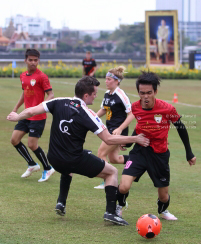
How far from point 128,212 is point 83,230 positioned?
117 centimetres

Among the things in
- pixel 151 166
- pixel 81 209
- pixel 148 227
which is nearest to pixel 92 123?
pixel 151 166

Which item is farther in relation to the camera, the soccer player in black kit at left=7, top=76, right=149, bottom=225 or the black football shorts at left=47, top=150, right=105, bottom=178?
the black football shorts at left=47, top=150, right=105, bottom=178

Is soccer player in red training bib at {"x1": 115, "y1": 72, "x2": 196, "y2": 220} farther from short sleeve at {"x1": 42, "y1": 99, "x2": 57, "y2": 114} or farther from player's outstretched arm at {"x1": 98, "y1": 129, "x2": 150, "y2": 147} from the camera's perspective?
short sleeve at {"x1": 42, "y1": 99, "x2": 57, "y2": 114}

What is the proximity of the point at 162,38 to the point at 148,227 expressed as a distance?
37980 mm

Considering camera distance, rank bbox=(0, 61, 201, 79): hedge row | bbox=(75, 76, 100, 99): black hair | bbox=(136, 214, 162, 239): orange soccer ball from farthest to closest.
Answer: bbox=(0, 61, 201, 79): hedge row, bbox=(75, 76, 100, 99): black hair, bbox=(136, 214, 162, 239): orange soccer ball

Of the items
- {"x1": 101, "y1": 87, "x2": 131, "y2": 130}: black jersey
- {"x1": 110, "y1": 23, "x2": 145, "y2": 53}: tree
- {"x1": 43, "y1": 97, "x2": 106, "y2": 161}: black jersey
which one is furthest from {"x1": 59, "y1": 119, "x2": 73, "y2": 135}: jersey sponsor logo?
{"x1": 110, "y1": 23, "x2": 145, "y2": 53}: tree

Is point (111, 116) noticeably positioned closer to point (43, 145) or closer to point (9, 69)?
point (43, 145)

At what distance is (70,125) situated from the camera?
5781 millimetres

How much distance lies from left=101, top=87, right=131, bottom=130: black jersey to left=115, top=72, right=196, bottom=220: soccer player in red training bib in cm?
220

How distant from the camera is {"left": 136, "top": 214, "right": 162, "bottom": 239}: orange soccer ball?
17.5 ft

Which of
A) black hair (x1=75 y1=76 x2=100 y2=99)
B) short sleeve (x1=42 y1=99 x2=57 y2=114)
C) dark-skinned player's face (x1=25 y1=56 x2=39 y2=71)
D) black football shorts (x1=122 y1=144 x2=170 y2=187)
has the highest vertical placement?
dark-skinned player's face (x1=25 y1=56 x2=39 y2=71)

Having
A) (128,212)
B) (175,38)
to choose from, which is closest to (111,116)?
(128,212)

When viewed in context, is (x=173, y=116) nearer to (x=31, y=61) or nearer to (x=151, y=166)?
(x=151, y=166)

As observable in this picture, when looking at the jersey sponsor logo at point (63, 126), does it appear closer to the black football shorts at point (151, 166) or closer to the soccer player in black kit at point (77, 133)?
the soccer player in black kit at point (77, 133)
